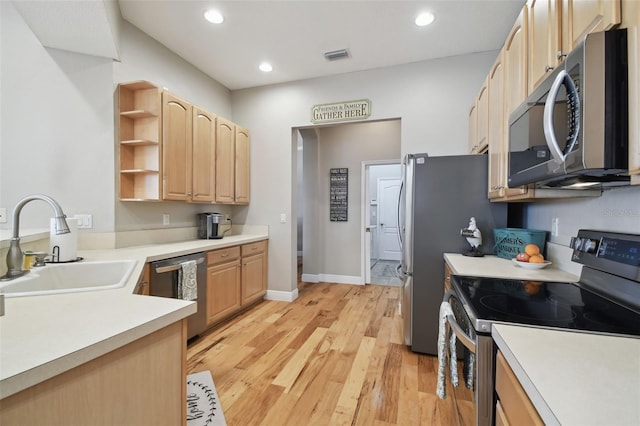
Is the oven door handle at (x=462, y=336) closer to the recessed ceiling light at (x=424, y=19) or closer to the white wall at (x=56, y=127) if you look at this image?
the recessed ceiling light at (x=424, y=19)

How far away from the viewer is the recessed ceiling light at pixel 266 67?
331 cm

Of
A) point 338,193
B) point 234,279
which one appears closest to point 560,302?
point 234,279

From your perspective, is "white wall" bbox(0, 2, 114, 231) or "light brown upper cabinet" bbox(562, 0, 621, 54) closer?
"light brown upper cabinet" bbox(562, 0, 621, 54)

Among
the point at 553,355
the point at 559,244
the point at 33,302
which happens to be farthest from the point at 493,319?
the point at 33,302

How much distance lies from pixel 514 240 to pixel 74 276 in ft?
9.41

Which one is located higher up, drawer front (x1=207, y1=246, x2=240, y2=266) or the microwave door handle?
the microwave door handle

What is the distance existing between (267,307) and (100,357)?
292cm

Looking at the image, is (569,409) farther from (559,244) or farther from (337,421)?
(559,244)

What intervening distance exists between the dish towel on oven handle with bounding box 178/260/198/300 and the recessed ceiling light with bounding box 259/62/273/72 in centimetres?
233

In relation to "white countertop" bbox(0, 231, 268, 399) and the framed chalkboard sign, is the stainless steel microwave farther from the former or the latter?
the framed chalkboard sign

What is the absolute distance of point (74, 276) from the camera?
1695mm

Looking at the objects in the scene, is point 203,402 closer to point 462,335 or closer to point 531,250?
point 462,335

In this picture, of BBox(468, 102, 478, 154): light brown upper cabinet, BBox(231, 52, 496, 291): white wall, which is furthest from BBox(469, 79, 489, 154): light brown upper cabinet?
BBox(231, 52, 496, 291): white wall

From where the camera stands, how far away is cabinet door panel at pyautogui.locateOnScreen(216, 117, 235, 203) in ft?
11.0
